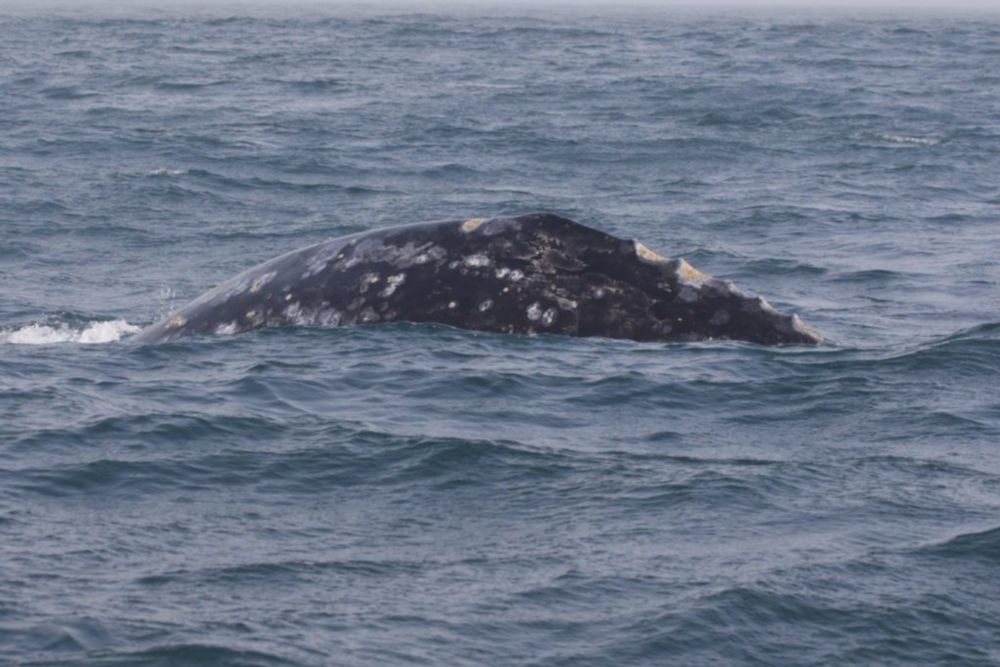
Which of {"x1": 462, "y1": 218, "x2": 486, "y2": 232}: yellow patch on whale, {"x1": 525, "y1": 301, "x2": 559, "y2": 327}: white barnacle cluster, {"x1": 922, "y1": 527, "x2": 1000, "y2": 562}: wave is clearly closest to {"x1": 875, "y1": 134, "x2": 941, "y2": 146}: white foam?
{"x1": 462, "y1": 218, "x2": 486, "y2": 232}: yellow patch on whale

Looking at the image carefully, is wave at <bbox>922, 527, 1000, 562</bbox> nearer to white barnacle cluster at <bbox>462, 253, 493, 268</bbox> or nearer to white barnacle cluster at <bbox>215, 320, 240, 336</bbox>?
white barnacle cluster at <bbox>462, 253, 493, 268</bbox>

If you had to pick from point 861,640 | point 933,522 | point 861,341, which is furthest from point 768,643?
point 861,341

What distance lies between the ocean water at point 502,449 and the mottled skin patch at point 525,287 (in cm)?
21

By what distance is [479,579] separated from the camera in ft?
33.3

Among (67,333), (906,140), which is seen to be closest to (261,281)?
(67,333)

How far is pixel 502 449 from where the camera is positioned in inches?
508

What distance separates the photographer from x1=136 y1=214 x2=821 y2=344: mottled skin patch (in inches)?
608

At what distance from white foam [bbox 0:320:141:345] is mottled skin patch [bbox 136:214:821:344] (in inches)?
130

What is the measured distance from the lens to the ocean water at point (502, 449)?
31.0 ft

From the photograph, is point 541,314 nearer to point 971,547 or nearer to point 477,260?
point 477,260

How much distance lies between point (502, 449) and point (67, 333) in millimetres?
7863

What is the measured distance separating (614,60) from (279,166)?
28.8m

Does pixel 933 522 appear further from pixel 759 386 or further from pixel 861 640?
pixel 759 386

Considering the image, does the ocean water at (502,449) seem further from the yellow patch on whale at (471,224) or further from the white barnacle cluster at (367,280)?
A: the yellow patch on whale at (471,224)
